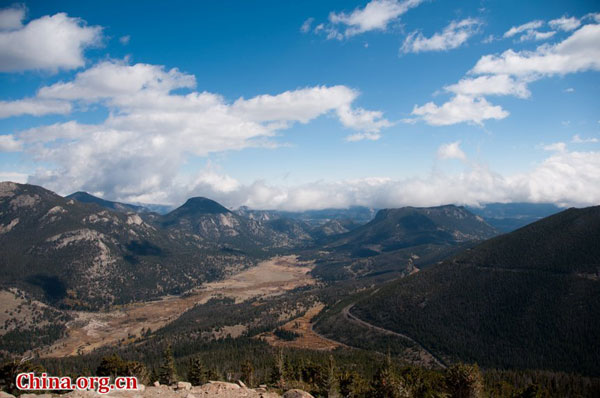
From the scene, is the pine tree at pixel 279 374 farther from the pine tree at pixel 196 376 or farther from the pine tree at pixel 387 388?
the pine tree at pixel 387 388

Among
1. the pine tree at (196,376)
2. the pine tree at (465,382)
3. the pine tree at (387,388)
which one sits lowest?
the pine tree at (196,376)

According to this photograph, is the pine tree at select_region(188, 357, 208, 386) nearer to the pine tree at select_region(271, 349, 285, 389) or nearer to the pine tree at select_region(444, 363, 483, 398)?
the pine tree at select_region(271, 349, 285, 389)

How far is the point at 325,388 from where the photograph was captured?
82.1 meters

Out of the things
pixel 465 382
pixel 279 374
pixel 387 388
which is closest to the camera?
pixel 465 382

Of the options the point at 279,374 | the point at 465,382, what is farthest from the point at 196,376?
the point at 465,382

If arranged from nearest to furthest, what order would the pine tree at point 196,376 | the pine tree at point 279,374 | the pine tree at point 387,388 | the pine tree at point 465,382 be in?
the pine tree at point 465,382 → the pine tree at point 387,388 → the pine tree at point 279,374 → the pine tree at point 196,376

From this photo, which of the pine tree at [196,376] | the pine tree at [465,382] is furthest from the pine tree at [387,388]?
the pine tree at [196,376]

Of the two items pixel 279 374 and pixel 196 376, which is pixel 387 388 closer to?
pixel 279 374

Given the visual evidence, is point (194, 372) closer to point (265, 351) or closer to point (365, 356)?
point (265, 351)

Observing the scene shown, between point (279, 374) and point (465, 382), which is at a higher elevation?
point (465, 382)

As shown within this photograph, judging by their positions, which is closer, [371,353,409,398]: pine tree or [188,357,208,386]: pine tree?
[371,353,409,398]: pine tree

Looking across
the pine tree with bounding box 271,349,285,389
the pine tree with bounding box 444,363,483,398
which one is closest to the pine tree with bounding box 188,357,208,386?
the pine tree with bounding box 271,349,285,389

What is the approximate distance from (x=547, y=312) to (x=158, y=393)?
23282 cm

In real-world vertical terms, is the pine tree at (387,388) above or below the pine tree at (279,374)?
above
